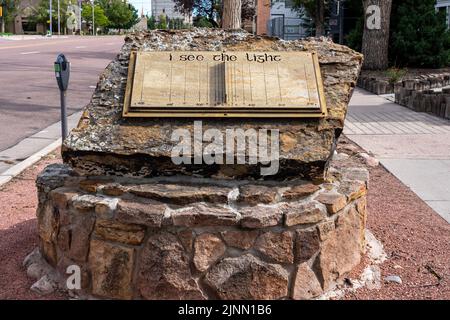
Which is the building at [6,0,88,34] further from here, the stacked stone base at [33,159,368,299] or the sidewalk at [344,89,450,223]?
the stacked stone base at [33,159,368,299]

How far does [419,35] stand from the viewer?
19312 millimetres

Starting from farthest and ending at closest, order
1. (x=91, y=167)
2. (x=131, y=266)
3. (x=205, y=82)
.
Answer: (x=205, y=82) < (x=91, y=167) < (x=131, y=266)

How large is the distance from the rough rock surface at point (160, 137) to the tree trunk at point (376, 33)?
1443 centimetres

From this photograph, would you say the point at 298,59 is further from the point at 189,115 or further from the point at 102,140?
the point at 102,140

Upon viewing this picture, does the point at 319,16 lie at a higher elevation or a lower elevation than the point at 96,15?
lower

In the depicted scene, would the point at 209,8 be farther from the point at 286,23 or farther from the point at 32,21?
the point at 32,21

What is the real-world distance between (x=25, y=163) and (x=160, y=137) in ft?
11.7

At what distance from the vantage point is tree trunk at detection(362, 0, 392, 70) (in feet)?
59.1

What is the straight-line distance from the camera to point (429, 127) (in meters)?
9.94

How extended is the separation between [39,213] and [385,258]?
2478 millimetres

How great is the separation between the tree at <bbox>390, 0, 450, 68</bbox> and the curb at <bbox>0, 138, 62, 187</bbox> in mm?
14347

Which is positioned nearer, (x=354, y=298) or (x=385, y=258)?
(x=354, y=298)

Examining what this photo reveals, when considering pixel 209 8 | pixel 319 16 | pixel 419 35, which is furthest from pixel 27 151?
pixel 209 8

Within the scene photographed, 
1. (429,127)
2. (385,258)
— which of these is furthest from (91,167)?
(429,127)
